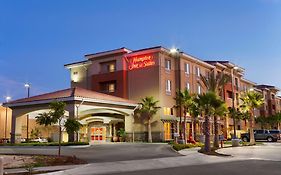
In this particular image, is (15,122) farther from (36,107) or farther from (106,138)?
(106,138)

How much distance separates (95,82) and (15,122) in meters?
16.9

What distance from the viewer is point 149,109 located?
4738cm

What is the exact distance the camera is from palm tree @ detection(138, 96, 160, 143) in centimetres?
4733

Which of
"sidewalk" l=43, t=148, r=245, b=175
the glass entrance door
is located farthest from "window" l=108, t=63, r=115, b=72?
"sidewalk" l=43, t=148, r=245, b=175

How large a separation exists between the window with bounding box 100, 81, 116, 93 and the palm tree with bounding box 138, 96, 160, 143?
737 cm

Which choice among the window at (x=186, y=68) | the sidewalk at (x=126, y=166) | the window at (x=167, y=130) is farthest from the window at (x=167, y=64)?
the sidewalk at (x=126, y=166)

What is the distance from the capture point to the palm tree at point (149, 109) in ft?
155

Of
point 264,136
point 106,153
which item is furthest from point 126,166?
point 264,136

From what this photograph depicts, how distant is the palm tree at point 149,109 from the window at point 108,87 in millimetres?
7369

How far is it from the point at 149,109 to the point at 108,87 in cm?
1004

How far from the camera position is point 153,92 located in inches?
1937

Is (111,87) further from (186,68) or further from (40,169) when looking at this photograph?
(40,169)

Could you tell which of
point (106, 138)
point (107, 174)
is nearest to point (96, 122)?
point (106, 138)

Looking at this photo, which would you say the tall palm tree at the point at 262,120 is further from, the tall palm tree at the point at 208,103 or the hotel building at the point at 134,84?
the tall palm tree at the point at 208,103
